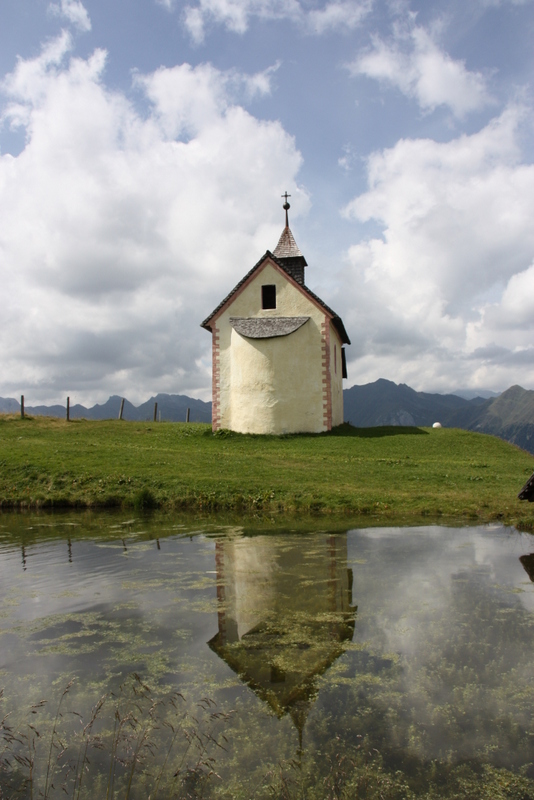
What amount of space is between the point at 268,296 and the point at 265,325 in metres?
2.40

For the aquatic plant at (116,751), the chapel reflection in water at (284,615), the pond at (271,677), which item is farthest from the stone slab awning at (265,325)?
the aquatic plant at (116,751)

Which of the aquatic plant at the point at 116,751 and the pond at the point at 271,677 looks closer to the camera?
the aquatic plant at the point at 116,751

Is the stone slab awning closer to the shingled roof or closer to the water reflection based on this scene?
the shingled roof

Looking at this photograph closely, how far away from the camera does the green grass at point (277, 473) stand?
1741cm

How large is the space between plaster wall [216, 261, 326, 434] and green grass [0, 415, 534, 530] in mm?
1614

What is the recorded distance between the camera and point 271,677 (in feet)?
18.9

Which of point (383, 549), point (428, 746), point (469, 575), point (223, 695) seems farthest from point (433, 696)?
point (383, 549)

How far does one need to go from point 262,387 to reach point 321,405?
385 cm

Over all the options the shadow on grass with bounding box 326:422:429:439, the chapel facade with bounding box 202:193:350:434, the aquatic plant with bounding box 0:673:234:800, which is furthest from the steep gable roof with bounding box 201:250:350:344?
the aquatic plant with bounding box 0:673:234:800

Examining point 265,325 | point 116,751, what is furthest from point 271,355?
point 116,751

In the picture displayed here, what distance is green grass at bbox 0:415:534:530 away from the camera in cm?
1741

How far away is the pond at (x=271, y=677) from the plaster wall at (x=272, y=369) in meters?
21.4

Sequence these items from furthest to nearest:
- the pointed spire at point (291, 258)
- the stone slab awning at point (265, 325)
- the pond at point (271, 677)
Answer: the pointed spire at point (291, 258)
the stone slab awning at point (265, 325)
the pond at point (271, 677)

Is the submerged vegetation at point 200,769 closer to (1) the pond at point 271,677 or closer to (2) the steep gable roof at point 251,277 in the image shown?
(1) the pond at point 271,677
